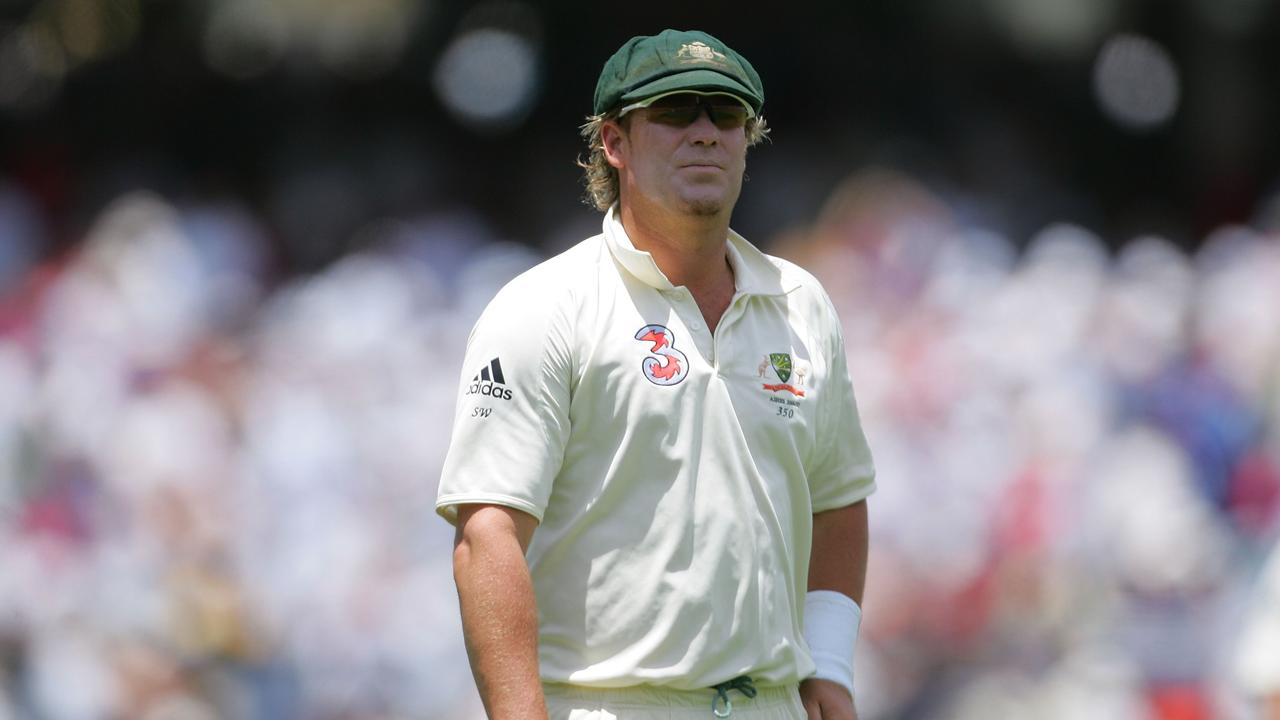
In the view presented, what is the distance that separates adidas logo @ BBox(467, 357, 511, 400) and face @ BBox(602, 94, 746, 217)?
1.39 feet

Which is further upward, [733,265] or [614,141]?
[614,141]

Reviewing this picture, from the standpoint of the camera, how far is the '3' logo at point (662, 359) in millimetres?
2715

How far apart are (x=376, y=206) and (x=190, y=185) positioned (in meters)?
1.10

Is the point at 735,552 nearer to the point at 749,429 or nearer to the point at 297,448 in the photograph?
the point at 749,429

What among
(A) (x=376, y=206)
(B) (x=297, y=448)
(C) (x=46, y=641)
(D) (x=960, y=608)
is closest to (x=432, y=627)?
(B) (x=297, y=448)

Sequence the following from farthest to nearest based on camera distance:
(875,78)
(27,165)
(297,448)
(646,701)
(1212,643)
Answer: (875,78), (27,165), (297,448), (1212,643), (646,701)

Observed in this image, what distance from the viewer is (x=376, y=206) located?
10453 mm

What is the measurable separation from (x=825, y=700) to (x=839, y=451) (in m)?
0.43

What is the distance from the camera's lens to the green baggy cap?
2.80 meters

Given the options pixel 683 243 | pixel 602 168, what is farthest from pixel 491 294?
pixel 683 243

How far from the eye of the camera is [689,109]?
9.38ft

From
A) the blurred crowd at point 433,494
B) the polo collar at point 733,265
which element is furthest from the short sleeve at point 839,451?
the blurred crowd at point 433,494

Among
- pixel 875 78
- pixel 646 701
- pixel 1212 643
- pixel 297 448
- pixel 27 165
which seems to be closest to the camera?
pixel 646 701

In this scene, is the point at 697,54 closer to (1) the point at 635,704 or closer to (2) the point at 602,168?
(2) the point at 602,168
